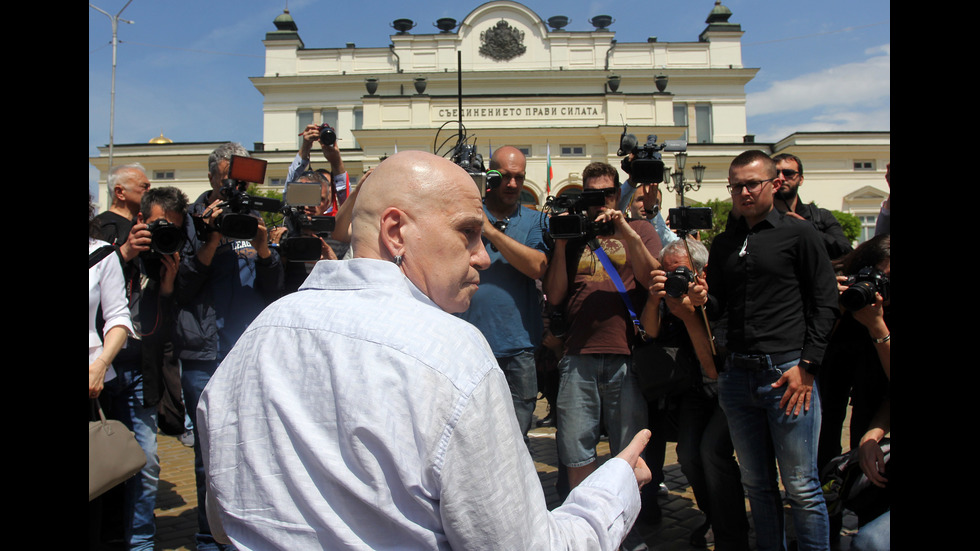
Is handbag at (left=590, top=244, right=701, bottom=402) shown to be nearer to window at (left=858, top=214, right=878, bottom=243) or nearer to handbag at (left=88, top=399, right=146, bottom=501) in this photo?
handbag at (left=88, top=399, right=146, bottom=501)

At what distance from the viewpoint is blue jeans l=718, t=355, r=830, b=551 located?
338 centimetres

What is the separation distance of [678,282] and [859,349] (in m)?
1.43

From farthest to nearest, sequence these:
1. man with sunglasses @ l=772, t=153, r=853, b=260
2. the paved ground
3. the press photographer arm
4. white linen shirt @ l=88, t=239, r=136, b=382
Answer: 1. man with sunglasses @ l=772, t=153, r=853, b=260
2. the paved ground
3. the press photographer arm
4. white linen shirt @ l=88, t=239, r=136, b=382

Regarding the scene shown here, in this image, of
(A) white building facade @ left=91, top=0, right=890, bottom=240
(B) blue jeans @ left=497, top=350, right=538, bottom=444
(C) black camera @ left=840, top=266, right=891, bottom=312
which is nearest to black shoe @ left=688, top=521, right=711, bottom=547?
(B) blue jeans @ left=497, top=350, right=538, bottom=444

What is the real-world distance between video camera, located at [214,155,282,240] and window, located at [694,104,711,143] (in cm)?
5190

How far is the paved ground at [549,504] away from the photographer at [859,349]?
2.33 ft

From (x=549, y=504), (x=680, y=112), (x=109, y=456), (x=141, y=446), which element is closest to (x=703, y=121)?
(x=680, y=112)

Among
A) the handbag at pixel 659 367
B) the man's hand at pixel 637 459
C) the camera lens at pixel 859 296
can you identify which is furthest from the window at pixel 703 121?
the man's hand at pixel 637 459

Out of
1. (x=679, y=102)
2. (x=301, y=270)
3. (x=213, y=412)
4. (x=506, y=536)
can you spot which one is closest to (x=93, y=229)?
(x=301, y=270)

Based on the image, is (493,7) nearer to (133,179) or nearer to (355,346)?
(133,179)

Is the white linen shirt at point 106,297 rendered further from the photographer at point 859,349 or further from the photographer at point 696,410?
the photographer at point 859,349

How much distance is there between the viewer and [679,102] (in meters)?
52.3

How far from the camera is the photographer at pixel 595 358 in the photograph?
3977 millimetres
